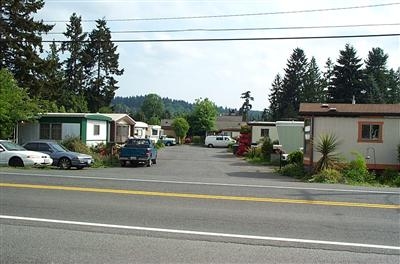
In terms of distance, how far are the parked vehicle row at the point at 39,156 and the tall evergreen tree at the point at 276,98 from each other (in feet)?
250

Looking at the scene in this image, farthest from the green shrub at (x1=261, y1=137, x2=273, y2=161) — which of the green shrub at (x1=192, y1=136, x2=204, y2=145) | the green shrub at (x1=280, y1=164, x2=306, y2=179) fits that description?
the green shrub at (x1=192, y1=136, x2=204, y2=145)

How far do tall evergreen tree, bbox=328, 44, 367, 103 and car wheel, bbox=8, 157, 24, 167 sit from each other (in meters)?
62.9

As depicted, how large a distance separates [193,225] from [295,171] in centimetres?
1758

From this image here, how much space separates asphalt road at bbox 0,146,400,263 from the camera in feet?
23.1

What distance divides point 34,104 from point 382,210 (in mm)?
27929

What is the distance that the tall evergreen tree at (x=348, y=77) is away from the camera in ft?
256

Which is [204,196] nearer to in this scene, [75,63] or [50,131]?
[50,131]

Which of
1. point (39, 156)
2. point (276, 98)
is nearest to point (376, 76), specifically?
point (276, 98)

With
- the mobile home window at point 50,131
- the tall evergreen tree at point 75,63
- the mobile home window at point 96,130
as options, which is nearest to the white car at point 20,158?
the mobile home window at point 50,131

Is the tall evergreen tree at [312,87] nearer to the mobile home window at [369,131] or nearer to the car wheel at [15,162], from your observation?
the mobile home window at [369,131]

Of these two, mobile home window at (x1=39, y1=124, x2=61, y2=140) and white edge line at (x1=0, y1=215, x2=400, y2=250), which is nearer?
white edge line at (x1=0, y1=215, x2=400, y2=250)

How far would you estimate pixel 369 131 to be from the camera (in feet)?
82.5

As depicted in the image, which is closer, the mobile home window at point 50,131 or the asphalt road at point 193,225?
the asphalt road at point 193,225

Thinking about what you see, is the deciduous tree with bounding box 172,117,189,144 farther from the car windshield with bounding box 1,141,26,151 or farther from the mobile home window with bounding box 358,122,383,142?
the mobile home window with bounding box 358,122,383,142
